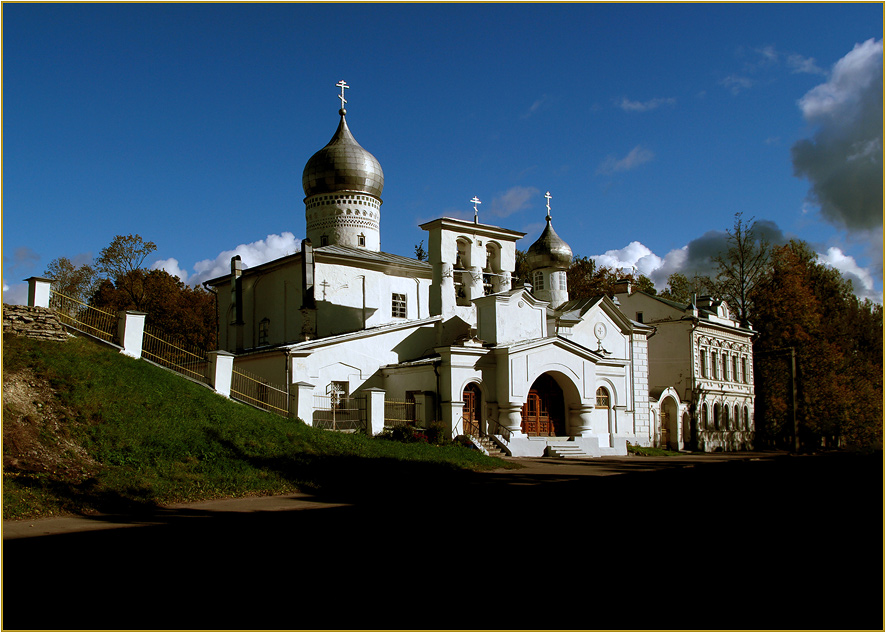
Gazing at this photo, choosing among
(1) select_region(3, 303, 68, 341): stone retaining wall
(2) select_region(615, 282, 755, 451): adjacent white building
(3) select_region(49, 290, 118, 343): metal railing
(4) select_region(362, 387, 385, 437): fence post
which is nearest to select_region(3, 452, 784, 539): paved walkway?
(4) select_region(362, 387, 385, 437): fence post

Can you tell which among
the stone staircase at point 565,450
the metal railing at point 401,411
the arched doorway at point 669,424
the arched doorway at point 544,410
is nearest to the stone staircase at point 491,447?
the stone staircase at point 565,450

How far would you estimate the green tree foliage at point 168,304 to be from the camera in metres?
41.8

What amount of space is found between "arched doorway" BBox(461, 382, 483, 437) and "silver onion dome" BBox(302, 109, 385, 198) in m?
12.7

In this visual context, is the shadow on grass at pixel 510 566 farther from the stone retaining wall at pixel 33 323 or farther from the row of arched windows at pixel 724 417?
the row of arched windows at pixel 724 417

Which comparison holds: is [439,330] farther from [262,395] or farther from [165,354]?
[165,354]

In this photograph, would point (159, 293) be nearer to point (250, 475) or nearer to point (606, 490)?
point (250, 475)

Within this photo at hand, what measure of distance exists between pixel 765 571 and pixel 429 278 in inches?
1081

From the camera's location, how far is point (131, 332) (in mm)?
19391

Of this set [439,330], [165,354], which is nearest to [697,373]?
[439,330]

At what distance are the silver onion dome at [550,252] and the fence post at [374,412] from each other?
1520 centimetres

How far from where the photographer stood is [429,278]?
1287 inches

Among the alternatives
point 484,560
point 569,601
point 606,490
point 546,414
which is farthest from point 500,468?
point 569,601

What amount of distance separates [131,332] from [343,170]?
16.5 meters

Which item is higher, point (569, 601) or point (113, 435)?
point (113, 435)
